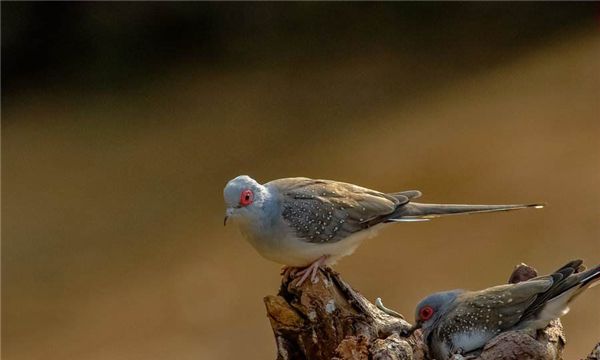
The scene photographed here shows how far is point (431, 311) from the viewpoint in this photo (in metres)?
3.07

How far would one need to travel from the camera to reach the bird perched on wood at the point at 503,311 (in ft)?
9.27

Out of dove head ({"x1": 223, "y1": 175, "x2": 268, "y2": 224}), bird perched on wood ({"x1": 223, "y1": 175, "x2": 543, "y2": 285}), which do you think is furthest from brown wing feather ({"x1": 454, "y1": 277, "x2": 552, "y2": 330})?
dove head ({"x1": 223, "y1": 175, "x2": 268, "y2": 224})

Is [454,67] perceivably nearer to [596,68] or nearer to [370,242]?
[596,68]

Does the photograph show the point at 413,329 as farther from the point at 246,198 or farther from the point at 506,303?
the point at 246,198

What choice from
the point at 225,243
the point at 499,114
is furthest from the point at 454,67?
the point at 225,243

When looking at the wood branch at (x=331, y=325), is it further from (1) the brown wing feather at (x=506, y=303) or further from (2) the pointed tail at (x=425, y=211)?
(2) the pointed tail at (x=425, y=211)

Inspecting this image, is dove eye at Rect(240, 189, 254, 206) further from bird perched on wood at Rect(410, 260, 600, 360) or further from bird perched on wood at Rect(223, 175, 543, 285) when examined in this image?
bird perched on wood at Rect(410, 260, 600, 360)

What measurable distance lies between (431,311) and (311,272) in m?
0.44

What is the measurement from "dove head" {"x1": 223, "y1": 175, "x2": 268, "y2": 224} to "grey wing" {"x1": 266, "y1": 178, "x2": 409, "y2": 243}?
0.13 metres

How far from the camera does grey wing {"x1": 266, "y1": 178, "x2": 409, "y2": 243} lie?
3139mm

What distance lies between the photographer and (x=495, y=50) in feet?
28.1

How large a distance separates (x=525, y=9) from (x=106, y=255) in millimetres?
4969

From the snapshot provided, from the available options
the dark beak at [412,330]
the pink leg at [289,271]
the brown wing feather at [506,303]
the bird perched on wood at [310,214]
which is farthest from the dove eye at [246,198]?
the brown wing feather at [506,303]

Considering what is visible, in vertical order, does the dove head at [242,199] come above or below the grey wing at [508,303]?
above
